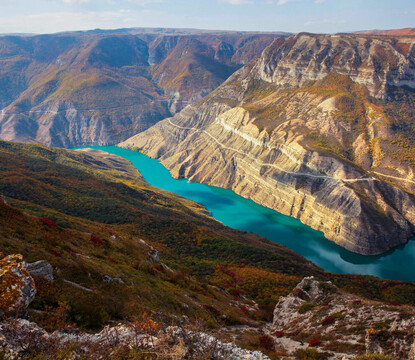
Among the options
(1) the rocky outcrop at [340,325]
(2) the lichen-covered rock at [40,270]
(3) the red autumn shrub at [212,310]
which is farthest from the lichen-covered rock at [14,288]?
(3) the red autumn shrub at [212,310]

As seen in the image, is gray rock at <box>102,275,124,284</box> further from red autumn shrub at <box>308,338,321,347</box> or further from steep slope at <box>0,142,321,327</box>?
red autumn shrub at <box>308,338,321,347</box>

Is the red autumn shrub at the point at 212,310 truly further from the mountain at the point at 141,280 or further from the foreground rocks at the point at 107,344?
the foreground rocks at the point at 107,344

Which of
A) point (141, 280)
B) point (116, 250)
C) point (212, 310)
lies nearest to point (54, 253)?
point (141, 280)

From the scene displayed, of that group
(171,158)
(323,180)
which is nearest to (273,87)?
(171,158)

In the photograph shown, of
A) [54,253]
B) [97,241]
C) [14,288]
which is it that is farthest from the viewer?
[97,241]

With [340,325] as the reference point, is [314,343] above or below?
below

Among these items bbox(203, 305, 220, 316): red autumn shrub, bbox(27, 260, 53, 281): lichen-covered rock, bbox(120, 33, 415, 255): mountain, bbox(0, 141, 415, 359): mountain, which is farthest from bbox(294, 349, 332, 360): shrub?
bbox(120, 33, 415, 255): mountain

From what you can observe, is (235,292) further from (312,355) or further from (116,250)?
(312,355)

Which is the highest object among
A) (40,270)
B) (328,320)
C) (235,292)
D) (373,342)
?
(40,270)
